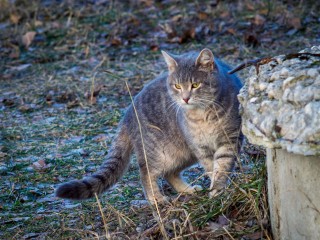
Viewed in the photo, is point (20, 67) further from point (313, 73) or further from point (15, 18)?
point (313, 73)

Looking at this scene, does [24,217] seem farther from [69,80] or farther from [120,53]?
[120,53]

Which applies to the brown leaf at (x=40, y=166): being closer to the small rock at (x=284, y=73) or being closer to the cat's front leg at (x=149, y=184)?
the cat's front leg at (x=149, y=184)

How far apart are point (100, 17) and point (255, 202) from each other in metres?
7.28

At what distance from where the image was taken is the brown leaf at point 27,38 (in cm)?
998

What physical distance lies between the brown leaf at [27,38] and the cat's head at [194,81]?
504cm

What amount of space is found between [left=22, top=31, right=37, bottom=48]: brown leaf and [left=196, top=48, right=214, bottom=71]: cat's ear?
17.2 ft

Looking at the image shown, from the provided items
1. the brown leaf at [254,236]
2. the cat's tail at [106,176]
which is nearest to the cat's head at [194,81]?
the cat's tail at [106,176]

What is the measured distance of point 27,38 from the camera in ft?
32.9

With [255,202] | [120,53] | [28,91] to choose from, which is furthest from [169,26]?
[255,202]

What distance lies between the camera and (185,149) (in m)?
5.26

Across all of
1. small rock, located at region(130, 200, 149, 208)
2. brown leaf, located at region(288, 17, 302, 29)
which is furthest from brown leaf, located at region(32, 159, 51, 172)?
brown leaf, located at region(288, 17, 302, 29)

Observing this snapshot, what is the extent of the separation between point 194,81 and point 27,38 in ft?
17.6

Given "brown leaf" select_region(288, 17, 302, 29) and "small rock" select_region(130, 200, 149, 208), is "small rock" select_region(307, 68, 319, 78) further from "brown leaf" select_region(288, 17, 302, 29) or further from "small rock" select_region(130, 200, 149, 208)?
"brown leaf" select_region(288, 17, 302, 29)

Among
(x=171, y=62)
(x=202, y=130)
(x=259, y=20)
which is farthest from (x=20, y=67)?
(x=202, y=130)
